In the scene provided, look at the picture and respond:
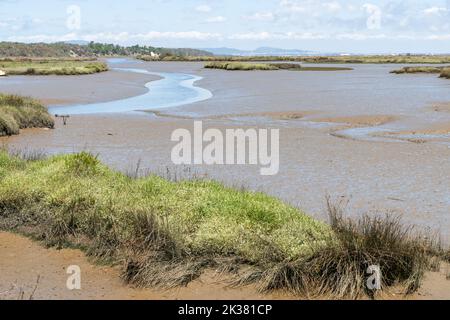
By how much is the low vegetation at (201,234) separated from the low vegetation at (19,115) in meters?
12.0

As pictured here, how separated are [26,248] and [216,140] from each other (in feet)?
41.9

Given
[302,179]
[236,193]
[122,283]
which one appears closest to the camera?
[122,283]

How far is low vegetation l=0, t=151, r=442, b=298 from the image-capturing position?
7.68m

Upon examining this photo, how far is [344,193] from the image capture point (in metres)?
12.9

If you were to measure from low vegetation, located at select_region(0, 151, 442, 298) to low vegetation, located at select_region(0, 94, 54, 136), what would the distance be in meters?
12.0

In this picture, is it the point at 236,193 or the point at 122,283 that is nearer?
the point at 122,283

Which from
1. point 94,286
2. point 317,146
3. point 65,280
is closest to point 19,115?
point 317,146

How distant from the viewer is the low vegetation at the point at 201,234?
7.68 meters

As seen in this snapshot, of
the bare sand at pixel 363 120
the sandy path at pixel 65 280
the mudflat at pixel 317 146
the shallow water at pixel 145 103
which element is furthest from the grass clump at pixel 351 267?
the shallow water at pixel 145 103

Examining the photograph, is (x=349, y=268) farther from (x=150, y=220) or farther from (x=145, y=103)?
(x=145, y=103)

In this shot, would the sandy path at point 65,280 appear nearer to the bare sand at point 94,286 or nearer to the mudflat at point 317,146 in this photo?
the bare sand at point 94,286

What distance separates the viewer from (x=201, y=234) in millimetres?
8703
